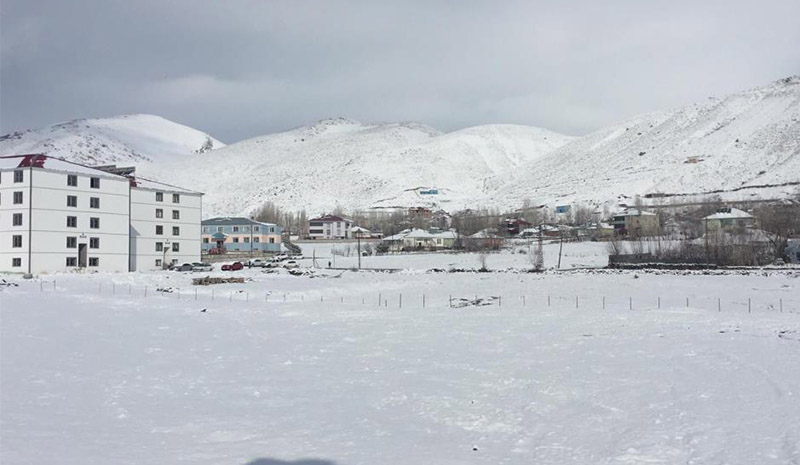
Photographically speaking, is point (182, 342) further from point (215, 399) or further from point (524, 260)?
point (524, 260)

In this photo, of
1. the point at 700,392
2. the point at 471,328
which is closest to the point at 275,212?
the point at 471,328

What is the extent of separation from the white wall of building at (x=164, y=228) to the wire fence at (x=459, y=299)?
17824 millimetres

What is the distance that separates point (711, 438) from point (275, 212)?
18223 centimetres

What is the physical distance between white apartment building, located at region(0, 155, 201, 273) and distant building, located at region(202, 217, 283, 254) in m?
44.1

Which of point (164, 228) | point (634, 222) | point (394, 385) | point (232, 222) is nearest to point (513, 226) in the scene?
point (634, 222)

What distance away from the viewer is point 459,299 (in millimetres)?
41062

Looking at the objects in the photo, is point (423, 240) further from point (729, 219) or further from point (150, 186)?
point (150, 186)

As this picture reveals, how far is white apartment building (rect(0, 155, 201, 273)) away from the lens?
51406mm

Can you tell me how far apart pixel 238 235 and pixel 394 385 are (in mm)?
94106

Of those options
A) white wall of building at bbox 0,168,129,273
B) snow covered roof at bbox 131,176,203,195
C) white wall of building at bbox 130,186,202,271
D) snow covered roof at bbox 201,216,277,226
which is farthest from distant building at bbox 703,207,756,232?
white wall of building at bbox 0,168,129,273

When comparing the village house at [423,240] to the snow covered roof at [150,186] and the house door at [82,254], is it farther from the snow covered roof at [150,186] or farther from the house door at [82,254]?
the house door at [82,254]

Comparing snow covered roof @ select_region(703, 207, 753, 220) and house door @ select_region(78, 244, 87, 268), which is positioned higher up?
snow covered roof @ select_region(703, 207, 753, 220)

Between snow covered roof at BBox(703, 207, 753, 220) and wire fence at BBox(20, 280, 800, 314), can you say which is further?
snow covered roof at BBox(703, 207, 753, 220)

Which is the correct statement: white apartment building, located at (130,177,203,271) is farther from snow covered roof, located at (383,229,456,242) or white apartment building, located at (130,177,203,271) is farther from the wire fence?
snow covered roof, located at (383,229,456,242)
